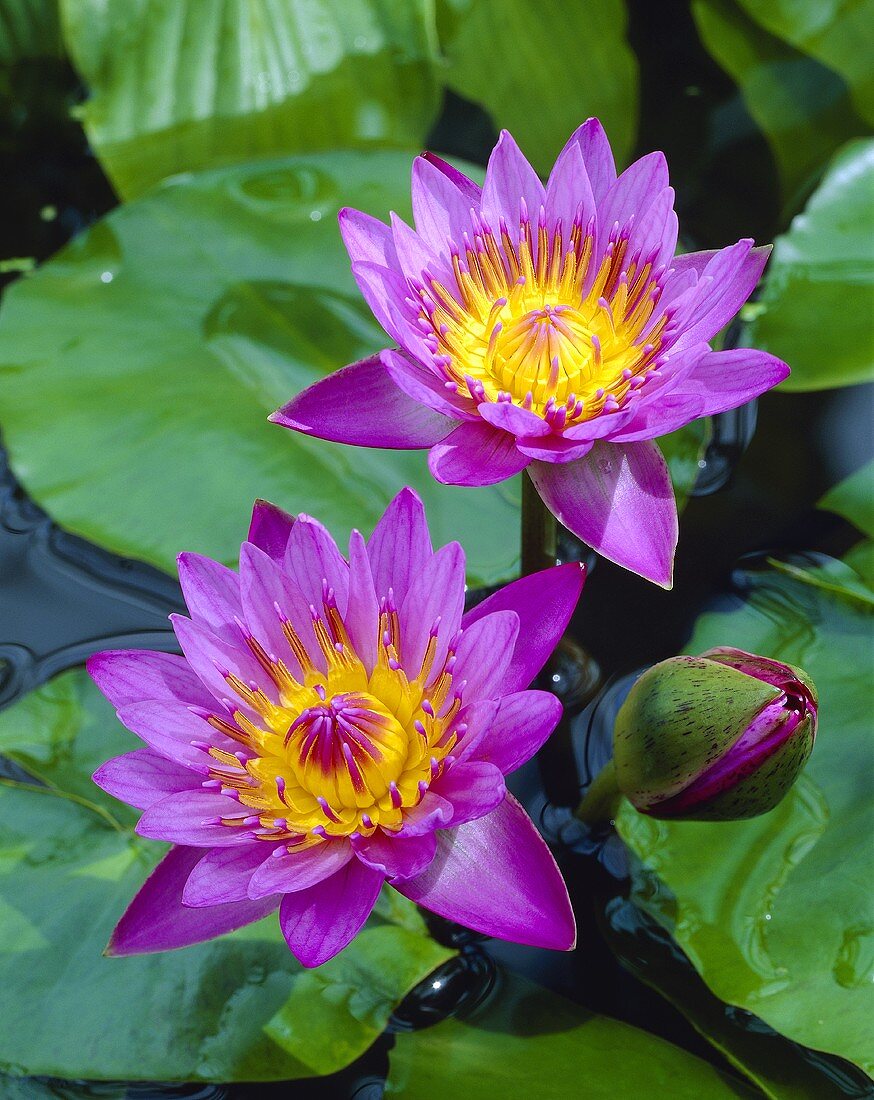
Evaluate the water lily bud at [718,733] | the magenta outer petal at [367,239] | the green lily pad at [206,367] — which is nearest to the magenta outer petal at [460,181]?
the magenta outer petal at [367,239]

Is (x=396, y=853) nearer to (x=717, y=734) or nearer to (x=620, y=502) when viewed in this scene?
(x=717, y=734)

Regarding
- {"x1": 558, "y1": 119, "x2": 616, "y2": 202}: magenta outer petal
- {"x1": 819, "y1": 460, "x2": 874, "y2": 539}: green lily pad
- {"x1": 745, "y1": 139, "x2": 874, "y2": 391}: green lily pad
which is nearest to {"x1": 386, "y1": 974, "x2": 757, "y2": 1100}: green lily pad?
{"x1": 819, "y1": 460, "x2": 874, "y2": 539}: green lily pad

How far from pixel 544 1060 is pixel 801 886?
1.65 feet

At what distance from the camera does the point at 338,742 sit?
143 cm

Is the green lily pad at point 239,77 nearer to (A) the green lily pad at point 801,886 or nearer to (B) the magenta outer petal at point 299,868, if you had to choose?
(A) the green lily pad at point 801,886

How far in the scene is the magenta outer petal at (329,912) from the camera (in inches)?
52.9

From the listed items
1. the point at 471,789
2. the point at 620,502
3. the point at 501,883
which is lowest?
the point at 501,883

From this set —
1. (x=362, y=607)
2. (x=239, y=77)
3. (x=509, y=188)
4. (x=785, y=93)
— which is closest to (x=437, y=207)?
(x=509, y=188)

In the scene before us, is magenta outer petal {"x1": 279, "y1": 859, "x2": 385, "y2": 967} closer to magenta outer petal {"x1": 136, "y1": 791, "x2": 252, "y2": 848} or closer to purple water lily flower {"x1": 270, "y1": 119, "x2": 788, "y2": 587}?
magenta outer petal {"x1": 136, "y1": 791, "x2": 252, "y2": 848}

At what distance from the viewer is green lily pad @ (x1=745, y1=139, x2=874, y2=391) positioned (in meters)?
2.55

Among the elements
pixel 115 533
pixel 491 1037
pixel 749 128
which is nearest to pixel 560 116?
pixel 749 128

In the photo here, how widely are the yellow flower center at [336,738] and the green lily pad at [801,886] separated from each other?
59 centimetres

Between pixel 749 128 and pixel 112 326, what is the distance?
1988 mm

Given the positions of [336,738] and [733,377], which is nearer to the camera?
[336,738]
